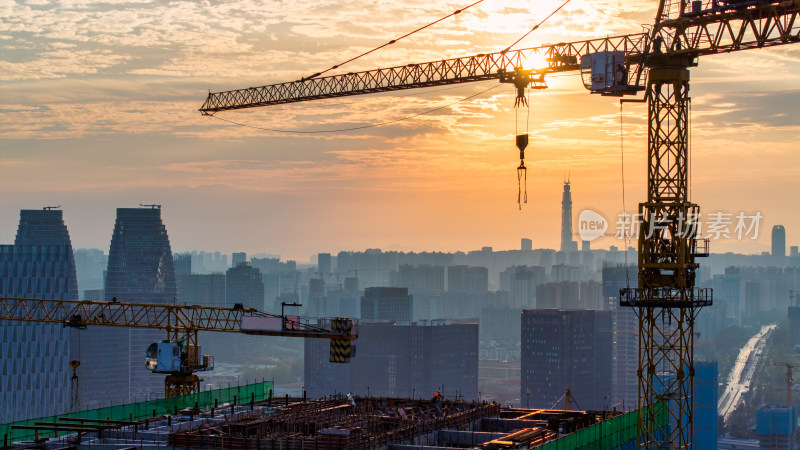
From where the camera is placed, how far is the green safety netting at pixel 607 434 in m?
55.6

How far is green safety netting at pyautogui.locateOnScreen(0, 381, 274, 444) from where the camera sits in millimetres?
65375

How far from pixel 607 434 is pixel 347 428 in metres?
16.6

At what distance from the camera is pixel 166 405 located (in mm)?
71125

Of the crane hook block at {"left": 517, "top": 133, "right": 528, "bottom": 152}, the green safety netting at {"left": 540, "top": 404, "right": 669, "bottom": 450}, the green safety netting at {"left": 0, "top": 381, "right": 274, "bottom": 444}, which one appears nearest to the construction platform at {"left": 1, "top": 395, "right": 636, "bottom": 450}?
the green safety netting at {"left": 540, "top": 404, "right": 669, "bottom": 450}

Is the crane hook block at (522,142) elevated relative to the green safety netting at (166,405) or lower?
elevated

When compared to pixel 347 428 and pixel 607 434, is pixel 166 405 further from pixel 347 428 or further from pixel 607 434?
pixel 607 434

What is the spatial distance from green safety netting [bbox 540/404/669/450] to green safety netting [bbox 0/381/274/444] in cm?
2244

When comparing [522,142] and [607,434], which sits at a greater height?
[522,142]

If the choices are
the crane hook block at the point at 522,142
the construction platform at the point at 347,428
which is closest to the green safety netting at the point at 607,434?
the construction platform at the point at 347,428

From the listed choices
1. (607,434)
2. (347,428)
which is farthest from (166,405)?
(607,434)

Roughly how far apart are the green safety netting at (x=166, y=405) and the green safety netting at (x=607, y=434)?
22.4m

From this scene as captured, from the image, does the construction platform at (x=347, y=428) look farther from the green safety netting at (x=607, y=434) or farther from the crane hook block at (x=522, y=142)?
the crane hook block at (x=522, y=142)

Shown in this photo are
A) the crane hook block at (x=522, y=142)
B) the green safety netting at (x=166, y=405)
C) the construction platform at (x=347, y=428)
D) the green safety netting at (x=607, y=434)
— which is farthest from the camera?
the crane hook block at (x=522, y=142)

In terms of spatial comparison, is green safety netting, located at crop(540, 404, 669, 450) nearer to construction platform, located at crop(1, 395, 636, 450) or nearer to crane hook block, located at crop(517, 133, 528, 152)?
construction platform, located at crop(1, 395, 636, 450)
